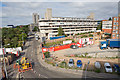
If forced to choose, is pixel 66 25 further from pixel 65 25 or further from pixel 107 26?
pixel 107 26

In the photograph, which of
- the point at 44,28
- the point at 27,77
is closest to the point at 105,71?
the point at 27,77

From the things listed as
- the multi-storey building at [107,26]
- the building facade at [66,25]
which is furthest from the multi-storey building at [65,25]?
the multi-storey building at [107,26]

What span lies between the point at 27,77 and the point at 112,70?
1441 centimetres

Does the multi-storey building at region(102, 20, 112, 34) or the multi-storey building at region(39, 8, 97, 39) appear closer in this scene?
the multi-storey building at region(102, 20, 112, 34)

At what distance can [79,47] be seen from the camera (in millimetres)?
30156

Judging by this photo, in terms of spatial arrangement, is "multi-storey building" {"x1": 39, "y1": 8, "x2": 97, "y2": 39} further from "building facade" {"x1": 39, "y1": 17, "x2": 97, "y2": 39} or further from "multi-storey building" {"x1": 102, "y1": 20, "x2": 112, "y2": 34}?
"multi-storey building" {"x1": 102, "y1": 20, "x2": 112, "y2": 34}

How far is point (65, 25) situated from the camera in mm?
56062

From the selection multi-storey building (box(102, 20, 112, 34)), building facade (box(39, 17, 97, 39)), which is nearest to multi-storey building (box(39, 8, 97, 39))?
building facade (box(39, 17, 97, 39))

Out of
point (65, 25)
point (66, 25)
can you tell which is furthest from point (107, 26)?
point (65, 25)

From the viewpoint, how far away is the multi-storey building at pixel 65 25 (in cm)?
5150

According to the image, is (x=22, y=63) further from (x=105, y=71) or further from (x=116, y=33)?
(x=116, y=33)

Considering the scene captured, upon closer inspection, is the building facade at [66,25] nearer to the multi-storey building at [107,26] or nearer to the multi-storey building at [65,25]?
the multi-storey building at [65,25]

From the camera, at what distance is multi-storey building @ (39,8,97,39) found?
51500mm

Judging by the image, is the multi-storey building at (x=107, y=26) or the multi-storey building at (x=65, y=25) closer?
the multi-storey building at (x=107, y=26)
